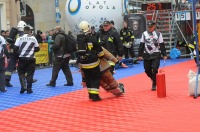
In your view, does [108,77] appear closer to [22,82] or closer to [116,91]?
[116,91]

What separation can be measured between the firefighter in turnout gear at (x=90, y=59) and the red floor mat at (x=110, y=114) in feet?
1.17

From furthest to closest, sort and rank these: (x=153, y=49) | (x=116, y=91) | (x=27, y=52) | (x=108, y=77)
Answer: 1. (x=27, y=52)
2. (x=153, y=49)
3. (x=116, y=91)
4. (x=108, y=77)

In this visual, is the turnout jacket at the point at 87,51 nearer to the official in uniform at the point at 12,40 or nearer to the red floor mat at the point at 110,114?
the red floor mat at the point at 110,114

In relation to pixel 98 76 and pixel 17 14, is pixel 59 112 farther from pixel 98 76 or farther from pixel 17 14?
pixel 17 14

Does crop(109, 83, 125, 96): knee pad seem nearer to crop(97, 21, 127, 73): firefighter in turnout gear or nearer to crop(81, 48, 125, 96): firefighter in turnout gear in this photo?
crop(81, 48, 125, 96): firefighter in turnout gear

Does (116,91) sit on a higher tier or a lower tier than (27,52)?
lower

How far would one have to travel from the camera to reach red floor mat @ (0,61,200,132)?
287 inches

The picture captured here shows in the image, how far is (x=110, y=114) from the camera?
8422 millimetres

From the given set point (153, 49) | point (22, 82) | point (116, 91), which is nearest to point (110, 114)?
point (116, 91)

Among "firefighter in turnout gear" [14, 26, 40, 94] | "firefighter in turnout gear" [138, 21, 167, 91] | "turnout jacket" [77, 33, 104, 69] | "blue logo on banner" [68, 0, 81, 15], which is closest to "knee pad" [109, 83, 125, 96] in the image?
"turnout jacket" [77, 33, 104, 69]

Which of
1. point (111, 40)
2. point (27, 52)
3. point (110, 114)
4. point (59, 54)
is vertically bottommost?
point (110, 114)

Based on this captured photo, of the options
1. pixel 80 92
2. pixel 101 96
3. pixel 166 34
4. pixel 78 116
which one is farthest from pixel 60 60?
pixel 166 34

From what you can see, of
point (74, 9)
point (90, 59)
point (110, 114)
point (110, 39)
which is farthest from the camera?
point (74, 9)

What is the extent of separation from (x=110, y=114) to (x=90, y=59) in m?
1.90
